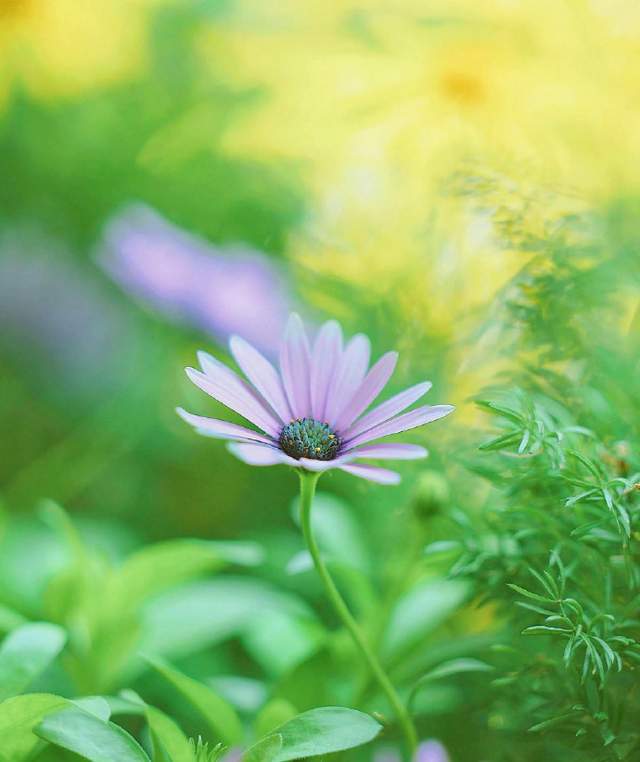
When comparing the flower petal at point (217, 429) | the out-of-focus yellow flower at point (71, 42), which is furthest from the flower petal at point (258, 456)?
the out-of-focus yellow flower at point (71, 42)

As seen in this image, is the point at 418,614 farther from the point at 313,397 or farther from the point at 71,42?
the point at 71,42

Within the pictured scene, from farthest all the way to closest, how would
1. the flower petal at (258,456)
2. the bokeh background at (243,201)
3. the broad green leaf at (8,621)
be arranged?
the bokeh background at (243,201)
the broad green leaf at (8,621)
the flower petal at (258,456)

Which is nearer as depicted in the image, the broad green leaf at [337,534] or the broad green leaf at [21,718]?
the broad green leaf at [21,718]

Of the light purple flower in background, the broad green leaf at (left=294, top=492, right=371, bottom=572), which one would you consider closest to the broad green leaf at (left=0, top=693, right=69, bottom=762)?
the broad green leaf at (left=294, top=492, right=371, bottom=572)

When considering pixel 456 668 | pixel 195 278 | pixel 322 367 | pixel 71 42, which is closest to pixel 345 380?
pixel 322 367

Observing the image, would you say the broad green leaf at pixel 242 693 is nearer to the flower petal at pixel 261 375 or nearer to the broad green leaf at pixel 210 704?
the broad green leaf at pixel 210 704

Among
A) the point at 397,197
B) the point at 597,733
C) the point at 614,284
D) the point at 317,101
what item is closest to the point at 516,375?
the point at 614,284

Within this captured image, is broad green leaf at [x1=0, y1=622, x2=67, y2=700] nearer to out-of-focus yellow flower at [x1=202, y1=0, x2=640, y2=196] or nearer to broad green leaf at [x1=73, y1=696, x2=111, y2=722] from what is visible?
broad green leaf at [x1=73, y1=696, x2=111, y2=722]
